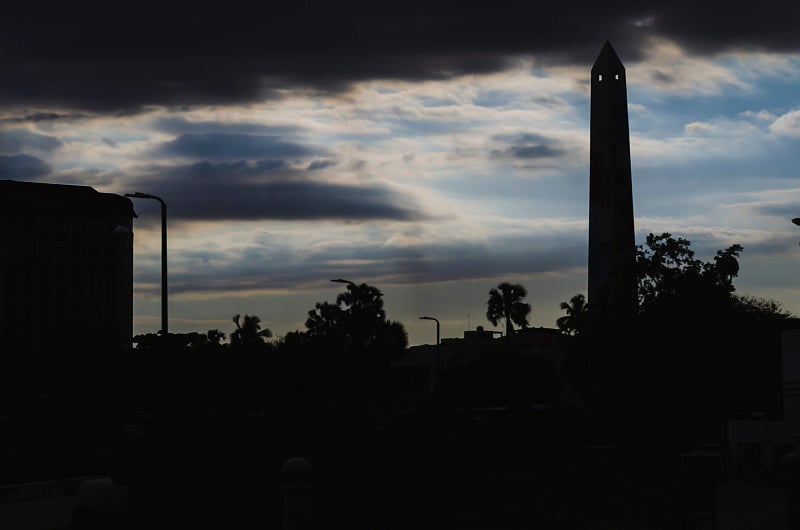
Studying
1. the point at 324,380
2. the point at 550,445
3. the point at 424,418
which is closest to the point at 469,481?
the point at 424,418

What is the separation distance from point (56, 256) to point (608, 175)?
135 meters

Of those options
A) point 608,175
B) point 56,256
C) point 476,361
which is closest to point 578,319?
point 608,175

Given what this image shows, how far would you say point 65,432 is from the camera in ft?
173

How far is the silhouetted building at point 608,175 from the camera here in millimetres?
73688

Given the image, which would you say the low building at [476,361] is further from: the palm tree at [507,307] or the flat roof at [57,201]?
the flat roof at [57,201]

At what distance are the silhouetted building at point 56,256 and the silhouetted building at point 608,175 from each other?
11714 cm

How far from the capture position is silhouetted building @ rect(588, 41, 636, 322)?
7369cm

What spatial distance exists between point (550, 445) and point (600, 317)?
6.44 metres

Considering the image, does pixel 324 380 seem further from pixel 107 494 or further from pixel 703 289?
pixel 107 494

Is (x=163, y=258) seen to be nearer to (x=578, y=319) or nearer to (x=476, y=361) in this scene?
(x=578, y=319)

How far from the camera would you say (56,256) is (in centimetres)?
19250

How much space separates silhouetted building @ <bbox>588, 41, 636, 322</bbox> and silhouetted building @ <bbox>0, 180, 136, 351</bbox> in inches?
4612

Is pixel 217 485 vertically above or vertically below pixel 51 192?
below

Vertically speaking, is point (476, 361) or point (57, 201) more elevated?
point (57, 201)
